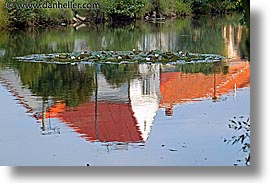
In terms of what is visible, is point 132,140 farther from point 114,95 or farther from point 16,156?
point 16,156

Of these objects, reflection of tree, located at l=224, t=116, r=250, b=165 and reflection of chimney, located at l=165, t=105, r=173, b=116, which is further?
reflection of chimney, located at l=165, t=105, r=173, b=116

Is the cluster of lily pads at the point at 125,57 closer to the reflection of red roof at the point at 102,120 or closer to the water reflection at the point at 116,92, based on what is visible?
the water reflection at the point at 116,92

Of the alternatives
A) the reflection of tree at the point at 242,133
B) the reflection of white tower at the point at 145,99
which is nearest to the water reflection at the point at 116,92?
the reflection of white tower at the point at 145,99

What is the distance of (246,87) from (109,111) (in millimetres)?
696

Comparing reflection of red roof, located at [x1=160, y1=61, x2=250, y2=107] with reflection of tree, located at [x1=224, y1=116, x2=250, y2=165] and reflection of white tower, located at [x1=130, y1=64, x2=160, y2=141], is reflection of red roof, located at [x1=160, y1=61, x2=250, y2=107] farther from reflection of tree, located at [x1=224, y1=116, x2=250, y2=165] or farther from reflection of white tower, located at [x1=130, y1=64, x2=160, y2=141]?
reflection of tree, located at [x1=224, y1=116, x2=250, y2=165]

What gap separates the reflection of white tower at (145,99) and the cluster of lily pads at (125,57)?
6cm

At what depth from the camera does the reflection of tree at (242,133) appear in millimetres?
3707

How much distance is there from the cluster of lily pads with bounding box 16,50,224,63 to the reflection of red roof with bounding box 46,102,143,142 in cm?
25

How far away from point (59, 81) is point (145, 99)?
46 centimetres

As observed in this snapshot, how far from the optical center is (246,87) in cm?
369

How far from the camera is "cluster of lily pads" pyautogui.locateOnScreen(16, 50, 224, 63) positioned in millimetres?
3920

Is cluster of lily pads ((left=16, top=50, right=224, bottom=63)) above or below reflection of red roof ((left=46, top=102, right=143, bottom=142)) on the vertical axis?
above

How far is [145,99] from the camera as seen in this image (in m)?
3.88

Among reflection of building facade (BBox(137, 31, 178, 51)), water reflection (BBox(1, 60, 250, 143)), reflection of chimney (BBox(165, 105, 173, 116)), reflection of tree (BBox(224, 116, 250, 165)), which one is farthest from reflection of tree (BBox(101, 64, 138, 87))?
reflection of tree (BBox(224, 116, 250, 165))
